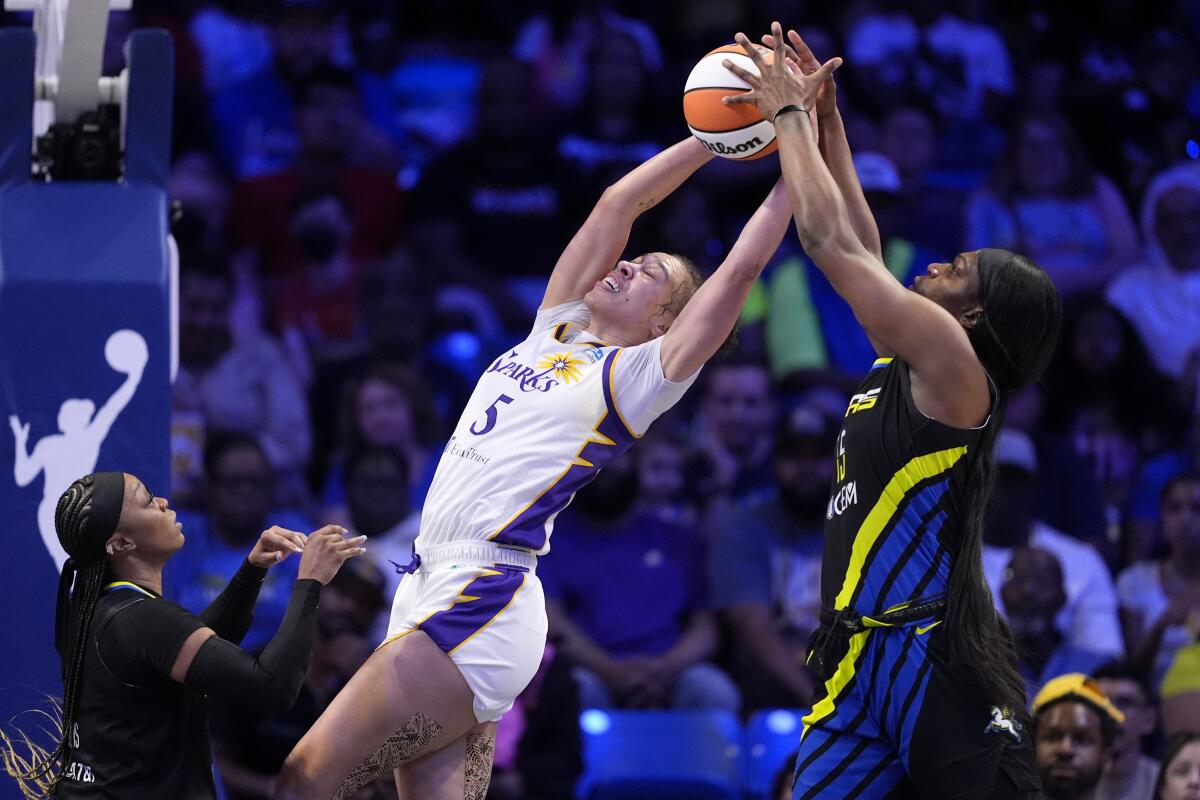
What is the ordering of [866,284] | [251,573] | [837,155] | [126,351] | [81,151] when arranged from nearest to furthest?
[866,284] < [251,573] < [837,155] < [126,351] < [81,151]

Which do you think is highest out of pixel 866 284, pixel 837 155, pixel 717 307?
pixel 837 155

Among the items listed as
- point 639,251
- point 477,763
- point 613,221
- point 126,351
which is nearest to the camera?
point 477,763

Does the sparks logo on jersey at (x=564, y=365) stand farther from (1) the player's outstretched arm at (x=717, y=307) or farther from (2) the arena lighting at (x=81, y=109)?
(2) the arena lighting at (x=81, y=109)

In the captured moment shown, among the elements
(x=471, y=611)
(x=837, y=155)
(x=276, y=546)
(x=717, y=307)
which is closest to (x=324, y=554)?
(x=276, y=546)

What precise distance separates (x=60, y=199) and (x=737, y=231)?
15.0 ft

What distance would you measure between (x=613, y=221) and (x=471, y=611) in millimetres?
1339

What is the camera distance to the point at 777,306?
9.04 metres

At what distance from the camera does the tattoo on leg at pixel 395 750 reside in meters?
4.36

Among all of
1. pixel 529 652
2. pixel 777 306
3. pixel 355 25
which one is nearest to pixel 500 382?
pixel 529 652

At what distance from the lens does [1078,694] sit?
6367 mm

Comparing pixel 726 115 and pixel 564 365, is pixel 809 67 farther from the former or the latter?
pixel 564 365

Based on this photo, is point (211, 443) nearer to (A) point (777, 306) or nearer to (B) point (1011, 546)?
(A) point (777, 306)

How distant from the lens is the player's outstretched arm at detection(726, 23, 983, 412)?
13.3 ft

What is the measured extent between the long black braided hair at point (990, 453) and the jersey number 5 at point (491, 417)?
1.29 metres
